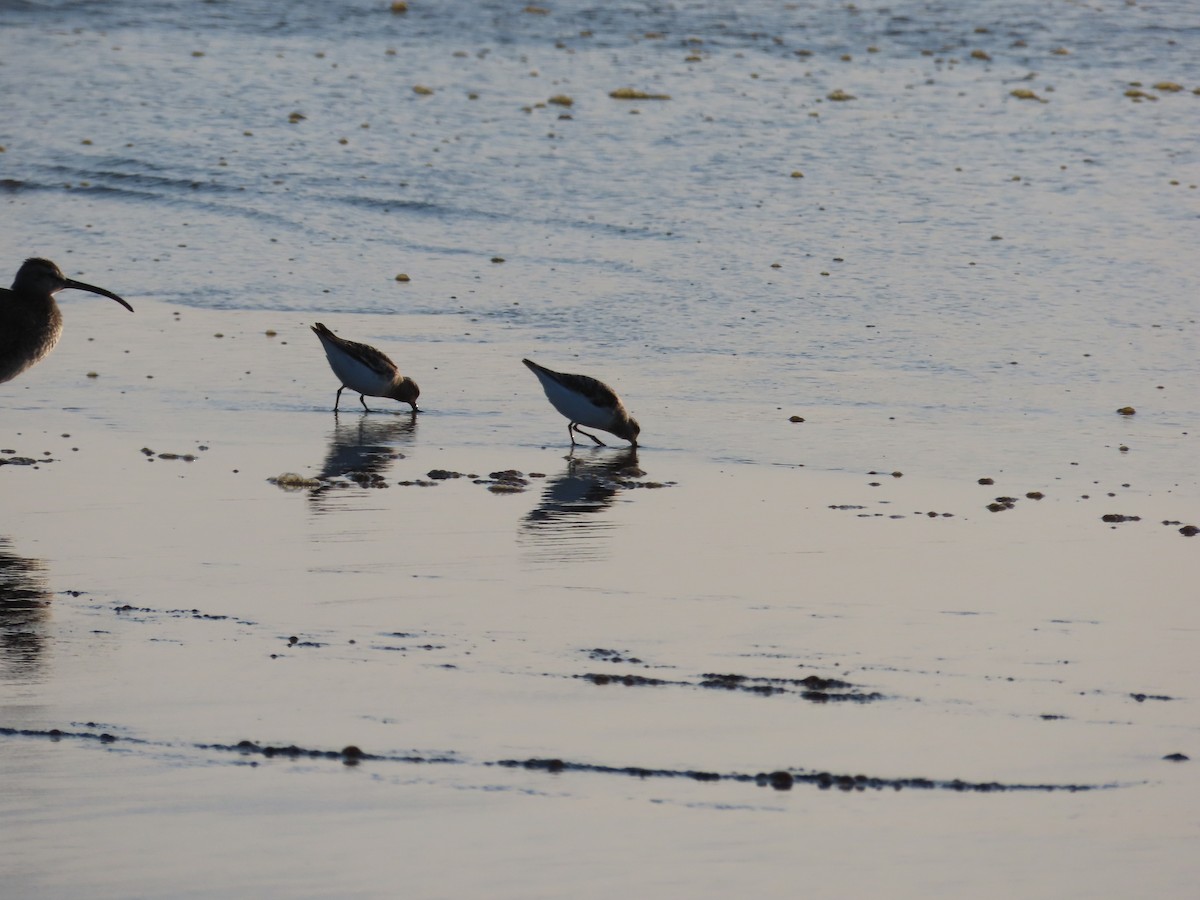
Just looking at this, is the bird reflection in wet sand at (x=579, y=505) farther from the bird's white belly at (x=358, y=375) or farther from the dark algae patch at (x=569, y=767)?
the dark algae patch at (x=569, y=767)

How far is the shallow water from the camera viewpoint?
5.06m

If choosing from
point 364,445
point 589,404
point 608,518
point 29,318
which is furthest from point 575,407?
point 29,318

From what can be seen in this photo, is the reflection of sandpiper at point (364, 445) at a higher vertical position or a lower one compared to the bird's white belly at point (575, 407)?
lower

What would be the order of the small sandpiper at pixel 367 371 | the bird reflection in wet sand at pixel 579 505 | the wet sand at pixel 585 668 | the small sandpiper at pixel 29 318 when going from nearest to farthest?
the wet sand at pixel 585 668, the bird reflection in wet sand at pixel 579 505, the small sandpiper at pixel 29 318, the small sandpiper at pixel 367 371

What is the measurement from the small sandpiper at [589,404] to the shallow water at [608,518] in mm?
262

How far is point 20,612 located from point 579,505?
3.29 metres

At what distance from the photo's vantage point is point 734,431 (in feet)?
36.6

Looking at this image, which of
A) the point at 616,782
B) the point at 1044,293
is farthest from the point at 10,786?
the point at 1044,293

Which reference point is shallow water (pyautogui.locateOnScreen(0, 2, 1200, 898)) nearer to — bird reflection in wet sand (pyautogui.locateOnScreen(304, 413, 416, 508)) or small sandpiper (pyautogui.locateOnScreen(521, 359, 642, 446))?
bird reflection in wet sand (pyautogui.locateOnScreen(304, 413, 416, 508))

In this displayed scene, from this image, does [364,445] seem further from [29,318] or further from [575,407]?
[29,318]

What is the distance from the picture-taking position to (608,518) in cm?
906

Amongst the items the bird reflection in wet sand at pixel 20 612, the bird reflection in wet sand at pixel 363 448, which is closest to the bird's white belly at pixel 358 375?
the bird reflection in wet sand at pixel 363 448

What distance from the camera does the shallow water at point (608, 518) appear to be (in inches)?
199

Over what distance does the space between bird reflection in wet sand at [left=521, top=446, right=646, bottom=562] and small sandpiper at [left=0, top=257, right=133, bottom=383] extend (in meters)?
3.16
